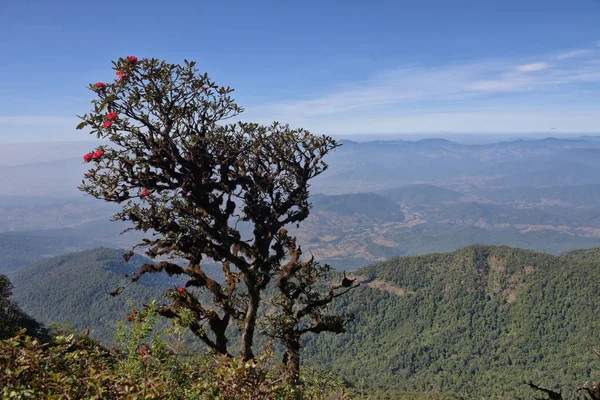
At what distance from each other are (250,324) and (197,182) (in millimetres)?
4120

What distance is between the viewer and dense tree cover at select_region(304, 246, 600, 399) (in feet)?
408

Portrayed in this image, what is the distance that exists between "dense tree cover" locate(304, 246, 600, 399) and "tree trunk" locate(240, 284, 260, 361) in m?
117

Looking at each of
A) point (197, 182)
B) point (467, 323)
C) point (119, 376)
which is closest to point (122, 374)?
point (119, 376)

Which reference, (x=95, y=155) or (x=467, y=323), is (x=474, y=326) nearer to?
(x=467, y=323)

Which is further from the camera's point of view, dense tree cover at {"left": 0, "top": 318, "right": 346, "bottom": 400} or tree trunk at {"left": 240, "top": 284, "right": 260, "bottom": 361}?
tree trunk at {"left": 240, "top": 284, "right": 260, "bottom": 361}

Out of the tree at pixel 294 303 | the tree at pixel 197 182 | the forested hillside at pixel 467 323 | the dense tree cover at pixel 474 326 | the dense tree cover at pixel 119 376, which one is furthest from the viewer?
the forested hillside at pixel 467 323

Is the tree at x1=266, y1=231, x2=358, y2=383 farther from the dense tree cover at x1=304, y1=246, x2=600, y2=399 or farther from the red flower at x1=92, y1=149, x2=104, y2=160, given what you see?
the dense tree cover at x1=304, y1=246, x2=600, y2=399

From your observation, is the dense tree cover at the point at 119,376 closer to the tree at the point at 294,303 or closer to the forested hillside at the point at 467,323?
the tree at the point at 294,303

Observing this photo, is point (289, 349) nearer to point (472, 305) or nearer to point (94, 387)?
point (94, 387)

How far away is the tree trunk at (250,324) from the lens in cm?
1021

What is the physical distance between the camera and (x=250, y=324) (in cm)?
1041

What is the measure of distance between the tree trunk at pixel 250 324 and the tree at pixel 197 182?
0.03 meters

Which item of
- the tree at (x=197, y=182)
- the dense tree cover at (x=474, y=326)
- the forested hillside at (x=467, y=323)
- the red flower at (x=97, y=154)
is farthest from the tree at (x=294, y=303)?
the dense tree cover at (x=474, y=326)

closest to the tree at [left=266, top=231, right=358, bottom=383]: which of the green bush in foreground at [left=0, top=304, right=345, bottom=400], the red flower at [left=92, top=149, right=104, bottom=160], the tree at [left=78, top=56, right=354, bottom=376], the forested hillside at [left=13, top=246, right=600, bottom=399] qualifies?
the tree at [left=78, top=56, right=354, bottom=376]
